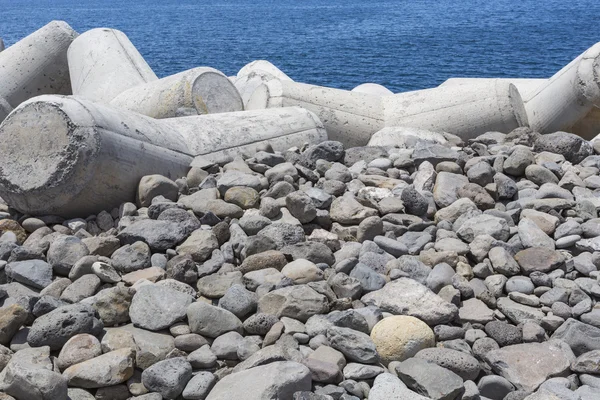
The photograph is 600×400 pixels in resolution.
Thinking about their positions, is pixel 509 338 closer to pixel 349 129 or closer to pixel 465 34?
pixel 349 129

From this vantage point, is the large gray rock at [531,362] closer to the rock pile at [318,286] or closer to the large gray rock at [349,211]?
the rock pile at [318,286]

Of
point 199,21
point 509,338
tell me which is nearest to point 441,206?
point 509,338

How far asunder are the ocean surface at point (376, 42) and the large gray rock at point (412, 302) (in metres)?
18.0

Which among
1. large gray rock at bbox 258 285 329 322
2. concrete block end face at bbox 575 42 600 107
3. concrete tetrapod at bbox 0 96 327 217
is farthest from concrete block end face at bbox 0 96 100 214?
concrete block end face at bbox 575 42 600 107

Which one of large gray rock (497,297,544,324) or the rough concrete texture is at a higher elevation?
the rough concrete texture

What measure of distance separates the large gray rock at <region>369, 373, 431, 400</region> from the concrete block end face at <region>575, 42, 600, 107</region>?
5.16 metres

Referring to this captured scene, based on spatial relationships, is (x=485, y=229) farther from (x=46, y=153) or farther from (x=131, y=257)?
(x=46, y=153)

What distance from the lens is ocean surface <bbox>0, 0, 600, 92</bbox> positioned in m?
26.0

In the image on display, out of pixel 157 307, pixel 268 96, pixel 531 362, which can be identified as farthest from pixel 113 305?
pixel 268 96

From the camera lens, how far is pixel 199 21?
56094mm

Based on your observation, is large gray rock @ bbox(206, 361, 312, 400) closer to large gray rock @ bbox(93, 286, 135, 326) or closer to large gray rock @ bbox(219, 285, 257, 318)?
large gray rock @ bbox(219, 285, 257, 318)

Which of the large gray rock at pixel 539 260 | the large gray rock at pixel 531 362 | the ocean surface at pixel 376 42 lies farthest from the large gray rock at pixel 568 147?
the ocean surface at pixel 376 42

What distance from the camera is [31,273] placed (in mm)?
4723

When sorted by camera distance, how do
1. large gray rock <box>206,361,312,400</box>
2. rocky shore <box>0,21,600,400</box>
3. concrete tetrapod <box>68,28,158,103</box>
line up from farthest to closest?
concrete tetrapod <box>68,28,158,103</box>
rocky shore <box>0,21,600,400</box>
large gray rock <box>206,361,312,400</box>
